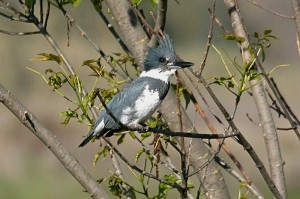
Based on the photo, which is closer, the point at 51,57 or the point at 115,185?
the point at 51,57

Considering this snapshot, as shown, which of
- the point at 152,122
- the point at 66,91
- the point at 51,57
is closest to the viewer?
the point at 51,57

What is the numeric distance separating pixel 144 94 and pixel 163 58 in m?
0.22

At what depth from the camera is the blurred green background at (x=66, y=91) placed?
1591 cm

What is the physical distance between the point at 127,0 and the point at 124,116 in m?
0.47

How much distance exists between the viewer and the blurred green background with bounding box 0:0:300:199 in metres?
15.9

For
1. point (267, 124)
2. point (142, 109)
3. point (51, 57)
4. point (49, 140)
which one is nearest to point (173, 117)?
point (142, 109)

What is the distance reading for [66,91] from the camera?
61.5 feet

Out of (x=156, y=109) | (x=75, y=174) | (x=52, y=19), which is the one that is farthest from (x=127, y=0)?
(x=52, y=19)

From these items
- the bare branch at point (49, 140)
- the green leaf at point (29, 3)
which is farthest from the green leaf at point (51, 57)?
the bare branch at point (49, 140)

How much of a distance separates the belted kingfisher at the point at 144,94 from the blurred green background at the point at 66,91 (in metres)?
10.8

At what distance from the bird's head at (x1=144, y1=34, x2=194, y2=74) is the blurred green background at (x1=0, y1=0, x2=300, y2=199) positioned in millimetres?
10770

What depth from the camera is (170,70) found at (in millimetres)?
3590

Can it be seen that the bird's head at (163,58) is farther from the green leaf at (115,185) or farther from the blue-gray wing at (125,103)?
the green leaf at (115,185)

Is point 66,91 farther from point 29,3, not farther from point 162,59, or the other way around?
point 29,3
